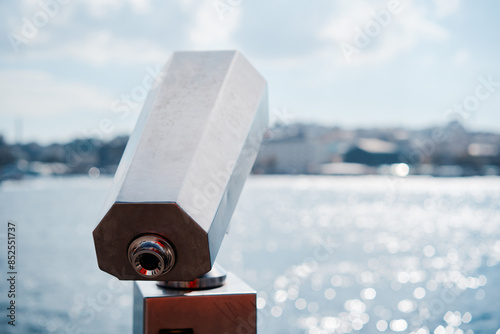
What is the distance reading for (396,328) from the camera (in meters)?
18.7

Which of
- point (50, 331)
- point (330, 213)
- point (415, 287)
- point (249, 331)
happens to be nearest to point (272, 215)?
point (330, 213)

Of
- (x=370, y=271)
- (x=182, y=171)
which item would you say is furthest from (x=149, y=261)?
(x=370, y=271)

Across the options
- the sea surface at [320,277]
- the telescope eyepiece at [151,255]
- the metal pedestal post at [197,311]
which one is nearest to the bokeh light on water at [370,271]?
the sea surface at [320,277]

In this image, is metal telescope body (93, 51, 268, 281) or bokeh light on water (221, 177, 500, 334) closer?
metal telescope body (93, 51, 268, 281)

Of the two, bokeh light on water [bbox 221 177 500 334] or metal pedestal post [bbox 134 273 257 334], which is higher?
bokeh light on water [bbox 221 177 500 334]

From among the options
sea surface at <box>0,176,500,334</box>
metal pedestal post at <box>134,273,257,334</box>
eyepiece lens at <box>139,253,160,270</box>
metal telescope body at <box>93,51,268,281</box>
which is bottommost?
metal pedestal post at <box>134,273,257,334</box>

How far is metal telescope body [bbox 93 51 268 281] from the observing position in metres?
1.33

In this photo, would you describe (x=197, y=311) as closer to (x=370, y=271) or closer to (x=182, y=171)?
(x=182, y=171)

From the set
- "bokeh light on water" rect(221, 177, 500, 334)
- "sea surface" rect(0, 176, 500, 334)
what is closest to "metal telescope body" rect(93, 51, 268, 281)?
"sea surface" rect(0, 176, 500, 334)

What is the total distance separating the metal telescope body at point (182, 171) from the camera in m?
1.33

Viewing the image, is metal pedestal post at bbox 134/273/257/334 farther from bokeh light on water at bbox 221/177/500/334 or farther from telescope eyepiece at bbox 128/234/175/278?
bokeh light on water at bbox 221/177/500/334

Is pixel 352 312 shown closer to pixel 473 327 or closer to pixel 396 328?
pixel 396 328

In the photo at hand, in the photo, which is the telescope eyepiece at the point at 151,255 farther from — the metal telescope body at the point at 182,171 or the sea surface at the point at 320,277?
the sea surface at the point at 320,277

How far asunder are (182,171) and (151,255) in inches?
8.3
